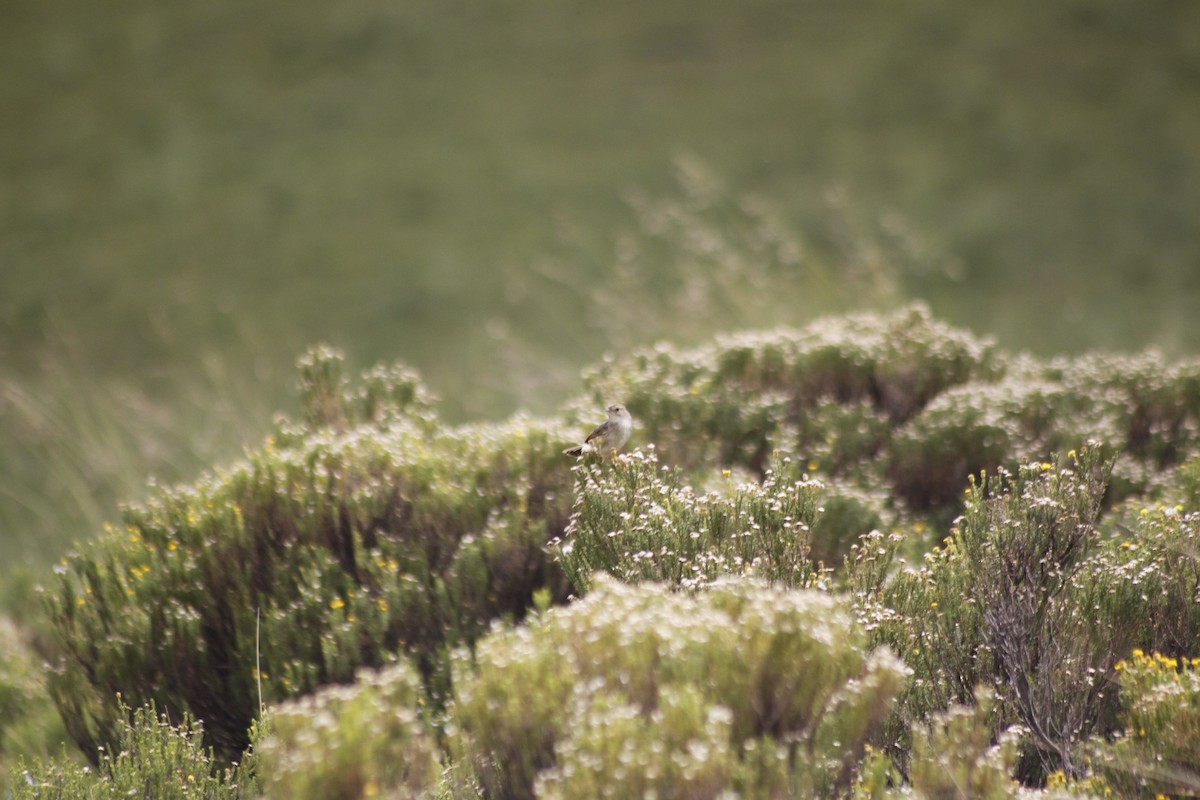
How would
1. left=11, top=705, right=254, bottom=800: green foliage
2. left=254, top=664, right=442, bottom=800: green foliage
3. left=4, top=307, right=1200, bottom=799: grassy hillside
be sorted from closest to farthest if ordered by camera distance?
left=254, top=664, right=442, bottom=800: green foliage
left=4, top=307, right=1200, bottom=799: grassy hillside
left=11, top=705, right=254, bottom=800: green foliage

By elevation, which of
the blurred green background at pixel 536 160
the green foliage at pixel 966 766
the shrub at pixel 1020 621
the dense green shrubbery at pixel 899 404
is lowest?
the green foliage at pixel 966 766

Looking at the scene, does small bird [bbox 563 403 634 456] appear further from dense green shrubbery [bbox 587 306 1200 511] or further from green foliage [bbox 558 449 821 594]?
dense green shrubbery [bbox 587 306 1200 511]

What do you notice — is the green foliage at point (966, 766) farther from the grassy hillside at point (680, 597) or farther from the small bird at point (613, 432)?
the small bird at point (613, 432)

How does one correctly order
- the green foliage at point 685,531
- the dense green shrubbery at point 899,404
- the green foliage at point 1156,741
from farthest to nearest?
the dense green shrubbery at point 899,404, the green foliage at point 685,531, the green foliage at point 1156,741

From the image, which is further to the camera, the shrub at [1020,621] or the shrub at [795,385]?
the shrub at [795,385]

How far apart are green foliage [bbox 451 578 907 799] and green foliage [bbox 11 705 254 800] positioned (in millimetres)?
1122

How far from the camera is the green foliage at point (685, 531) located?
12.5 feet

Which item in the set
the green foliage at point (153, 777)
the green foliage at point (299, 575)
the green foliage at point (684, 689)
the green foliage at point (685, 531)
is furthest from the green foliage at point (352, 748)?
the green foliage at point (299, 575)

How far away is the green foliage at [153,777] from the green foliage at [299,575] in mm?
660

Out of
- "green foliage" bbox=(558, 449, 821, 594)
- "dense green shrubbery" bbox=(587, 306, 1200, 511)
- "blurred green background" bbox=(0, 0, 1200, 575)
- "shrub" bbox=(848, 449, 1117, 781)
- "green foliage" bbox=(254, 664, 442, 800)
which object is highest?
"blurred green background" bbox=(0, 0, 1200, 575)

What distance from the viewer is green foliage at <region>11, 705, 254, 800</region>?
11.9 feet

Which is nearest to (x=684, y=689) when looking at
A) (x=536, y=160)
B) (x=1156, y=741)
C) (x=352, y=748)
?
(x=352, y=748)

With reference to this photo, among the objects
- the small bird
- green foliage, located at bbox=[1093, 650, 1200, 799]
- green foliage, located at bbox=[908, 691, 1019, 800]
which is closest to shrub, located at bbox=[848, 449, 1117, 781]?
green foliage, located at bbox=[1093, 650, 1200, 799]

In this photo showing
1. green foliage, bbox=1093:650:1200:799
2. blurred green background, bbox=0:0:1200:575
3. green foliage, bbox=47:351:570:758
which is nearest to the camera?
green foliage, bbox=1093:650:1200:799
